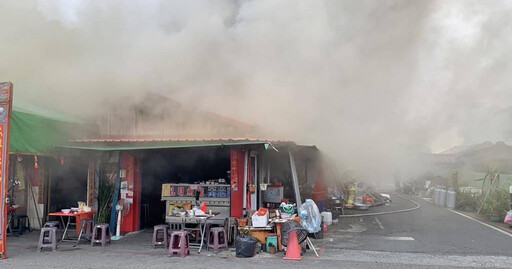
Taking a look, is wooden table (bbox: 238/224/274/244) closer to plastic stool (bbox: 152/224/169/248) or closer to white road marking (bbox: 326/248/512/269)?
white road marking (bbox: 326/248/512/269)

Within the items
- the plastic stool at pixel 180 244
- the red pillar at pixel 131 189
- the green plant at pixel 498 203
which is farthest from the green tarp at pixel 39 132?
the green plant at pixel 498 203

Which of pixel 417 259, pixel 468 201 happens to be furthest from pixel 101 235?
pixel 468 201

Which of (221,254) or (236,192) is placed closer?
(221,254)

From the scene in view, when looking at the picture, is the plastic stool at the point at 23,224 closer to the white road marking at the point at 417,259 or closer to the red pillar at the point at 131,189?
the red pillar at the point at 131,189

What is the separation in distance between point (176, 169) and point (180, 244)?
316 cm

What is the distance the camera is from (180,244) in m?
6.49

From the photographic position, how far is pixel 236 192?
802 centimetres

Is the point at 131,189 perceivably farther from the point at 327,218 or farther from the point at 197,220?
the point at 327,218

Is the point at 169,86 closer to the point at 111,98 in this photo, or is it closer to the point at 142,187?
the point at 111,98

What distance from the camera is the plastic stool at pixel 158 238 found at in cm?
716

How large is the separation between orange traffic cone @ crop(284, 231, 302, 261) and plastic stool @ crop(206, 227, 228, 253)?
50.2 inches

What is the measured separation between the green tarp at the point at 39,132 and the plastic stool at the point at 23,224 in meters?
1.88

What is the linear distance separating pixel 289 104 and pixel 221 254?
4.87 meters

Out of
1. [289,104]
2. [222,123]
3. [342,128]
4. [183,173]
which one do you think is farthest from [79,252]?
[342,128]
